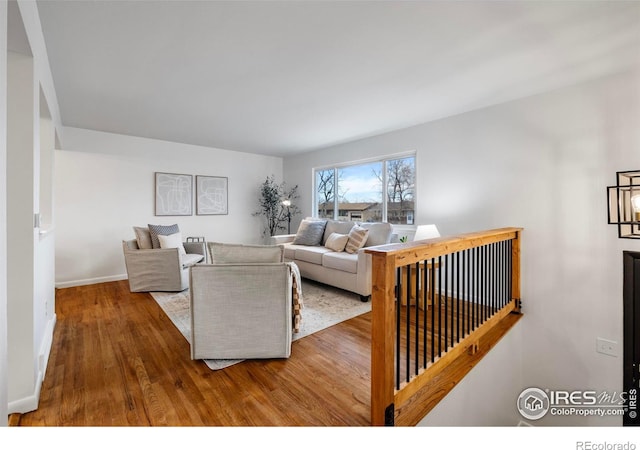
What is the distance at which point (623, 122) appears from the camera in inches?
92.7

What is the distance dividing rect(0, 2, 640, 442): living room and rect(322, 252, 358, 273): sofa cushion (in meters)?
1.19

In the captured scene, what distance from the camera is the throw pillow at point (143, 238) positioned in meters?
3.82

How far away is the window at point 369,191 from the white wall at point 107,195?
217 centimetres

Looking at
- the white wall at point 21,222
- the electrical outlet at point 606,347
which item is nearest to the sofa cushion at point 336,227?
the electrical outlet at point 606,347

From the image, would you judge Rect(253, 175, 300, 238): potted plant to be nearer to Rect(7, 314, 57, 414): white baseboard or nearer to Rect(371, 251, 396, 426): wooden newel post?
Rect(7, 314, 57, 414): white baseboard

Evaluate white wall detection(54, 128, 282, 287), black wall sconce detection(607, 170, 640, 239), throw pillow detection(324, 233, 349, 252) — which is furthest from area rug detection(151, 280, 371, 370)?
black wall sconce detection(607, 170, 640, 239)

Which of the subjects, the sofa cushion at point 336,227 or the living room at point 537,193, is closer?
the living room at point 537,193

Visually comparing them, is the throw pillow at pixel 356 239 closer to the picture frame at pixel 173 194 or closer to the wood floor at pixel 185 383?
the wood floor at pixel 185 383

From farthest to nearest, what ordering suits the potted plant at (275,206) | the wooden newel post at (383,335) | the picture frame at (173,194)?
the potted plant at (275,206) < the picture frame at (173,194) < the wooden newel post at (383,335)

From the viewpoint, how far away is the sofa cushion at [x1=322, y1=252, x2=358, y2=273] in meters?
3.38

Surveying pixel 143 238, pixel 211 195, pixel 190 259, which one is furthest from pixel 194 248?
pixel 211 195

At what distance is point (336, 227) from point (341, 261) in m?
1.05

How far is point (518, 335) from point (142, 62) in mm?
4235

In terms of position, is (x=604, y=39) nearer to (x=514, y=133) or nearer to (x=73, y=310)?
(x=514, y=133)
